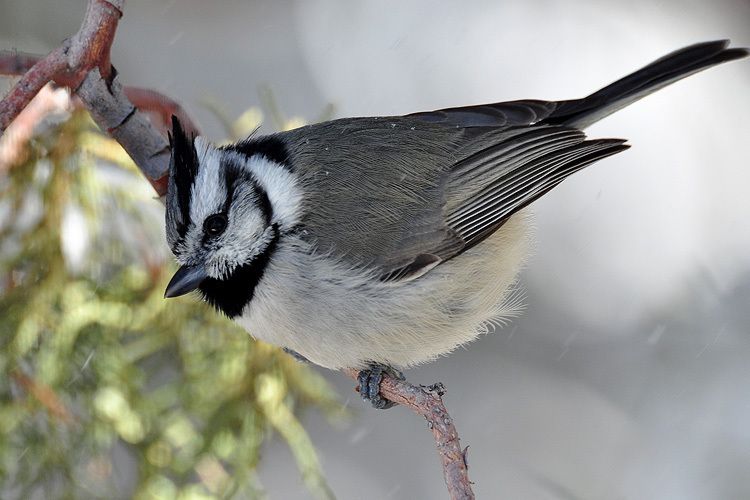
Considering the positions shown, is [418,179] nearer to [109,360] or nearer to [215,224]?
[215,224]

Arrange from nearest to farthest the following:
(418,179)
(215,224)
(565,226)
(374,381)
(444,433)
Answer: (444,433) < (215,224) < (374,381) < (418,179) < (565,226)

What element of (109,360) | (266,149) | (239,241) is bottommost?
(109,360)

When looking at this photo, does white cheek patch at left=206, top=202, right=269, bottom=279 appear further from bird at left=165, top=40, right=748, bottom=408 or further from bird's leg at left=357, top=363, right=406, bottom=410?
bird's leg at left=357, top=363, right=406, bottom=410

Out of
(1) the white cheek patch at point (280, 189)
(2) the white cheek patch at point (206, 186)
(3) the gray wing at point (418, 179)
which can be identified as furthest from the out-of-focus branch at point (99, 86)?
(3) the gray wing at point (418, 179)

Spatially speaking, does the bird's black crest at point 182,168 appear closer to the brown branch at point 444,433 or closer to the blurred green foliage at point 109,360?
the blurred green foliage at point 109,360

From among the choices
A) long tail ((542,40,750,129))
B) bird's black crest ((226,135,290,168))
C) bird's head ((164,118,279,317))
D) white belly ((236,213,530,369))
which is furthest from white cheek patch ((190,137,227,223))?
long tail ((542,40,750,129))

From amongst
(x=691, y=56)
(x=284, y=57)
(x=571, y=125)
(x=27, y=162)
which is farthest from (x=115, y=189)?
(x=284, y=57)

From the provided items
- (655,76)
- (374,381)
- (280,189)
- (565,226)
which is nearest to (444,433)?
(374,381)
